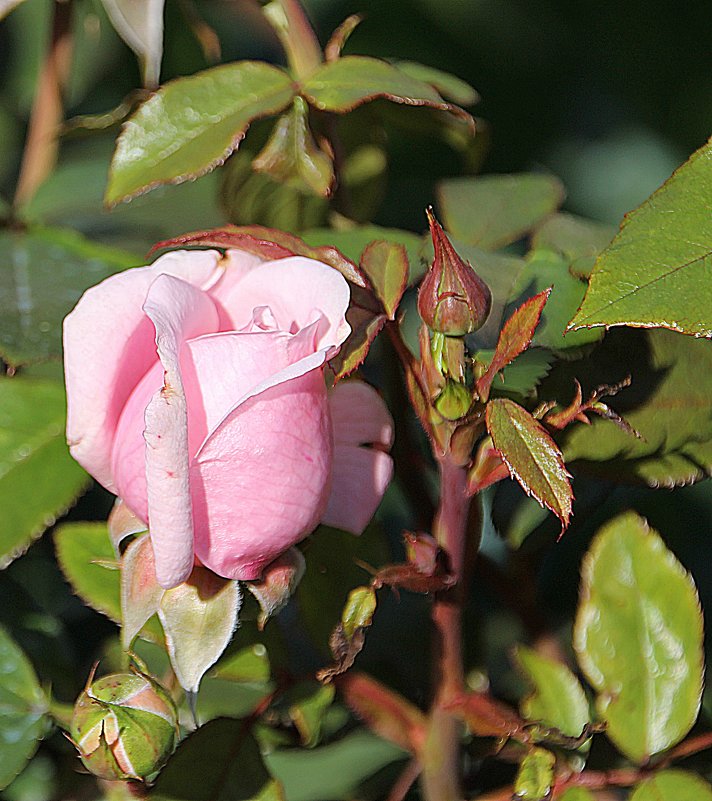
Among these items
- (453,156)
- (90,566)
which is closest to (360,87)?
(90,566)

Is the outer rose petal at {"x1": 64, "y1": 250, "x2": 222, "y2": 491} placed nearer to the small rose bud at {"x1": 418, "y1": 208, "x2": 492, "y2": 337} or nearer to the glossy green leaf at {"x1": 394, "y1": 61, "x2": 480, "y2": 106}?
the small rose bud at {"x1": 418, "y1": 208, "x2": 492, "y2": 337}

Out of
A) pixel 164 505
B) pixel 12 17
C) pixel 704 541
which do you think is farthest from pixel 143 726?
pixel 12 17

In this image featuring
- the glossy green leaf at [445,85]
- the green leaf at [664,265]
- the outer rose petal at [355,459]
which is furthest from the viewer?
the glossy green leaf at [445,85]

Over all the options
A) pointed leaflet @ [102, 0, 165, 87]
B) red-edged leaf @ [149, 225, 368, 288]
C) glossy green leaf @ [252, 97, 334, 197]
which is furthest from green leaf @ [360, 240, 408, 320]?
pointed leaflet @ [102, 0, 165, 87]

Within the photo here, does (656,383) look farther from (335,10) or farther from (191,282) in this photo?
(335,10)

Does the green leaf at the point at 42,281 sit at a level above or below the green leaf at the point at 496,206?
above

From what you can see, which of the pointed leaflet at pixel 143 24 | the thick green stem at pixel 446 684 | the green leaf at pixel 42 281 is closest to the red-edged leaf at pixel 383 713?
the thick green stem at pixel 446 684

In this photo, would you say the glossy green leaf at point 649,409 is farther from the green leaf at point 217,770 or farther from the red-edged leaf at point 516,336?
the green leaf at point 217,770
